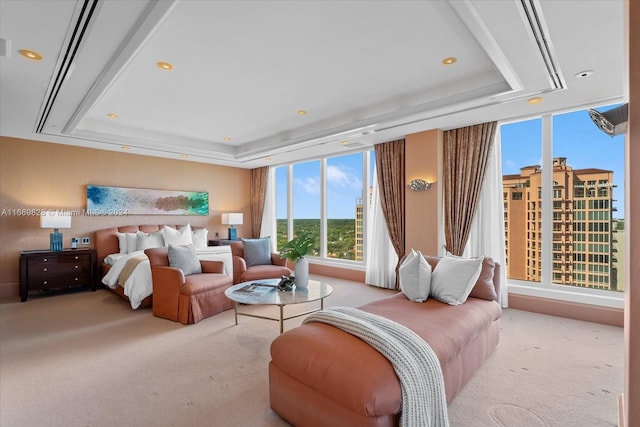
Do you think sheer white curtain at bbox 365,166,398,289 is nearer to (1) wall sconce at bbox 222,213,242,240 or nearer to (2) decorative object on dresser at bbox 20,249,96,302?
(1) wall sconce at bbox 222,213,242,240

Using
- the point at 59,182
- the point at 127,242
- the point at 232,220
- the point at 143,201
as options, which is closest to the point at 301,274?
the point at 127,242

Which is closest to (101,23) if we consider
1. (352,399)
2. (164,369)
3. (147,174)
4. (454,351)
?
(164,369)

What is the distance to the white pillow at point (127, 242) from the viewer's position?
5.59 metres

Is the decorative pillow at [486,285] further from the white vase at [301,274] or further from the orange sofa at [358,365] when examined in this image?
the white vase at [301,274]

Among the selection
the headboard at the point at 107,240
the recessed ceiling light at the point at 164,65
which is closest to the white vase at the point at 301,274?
the recessed ceiling light at the point at 164,65

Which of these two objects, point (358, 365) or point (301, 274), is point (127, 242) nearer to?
point (301, 274)

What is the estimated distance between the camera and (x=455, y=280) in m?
2.80

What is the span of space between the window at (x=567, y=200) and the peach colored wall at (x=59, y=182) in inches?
246

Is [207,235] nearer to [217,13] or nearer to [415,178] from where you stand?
[415,178]

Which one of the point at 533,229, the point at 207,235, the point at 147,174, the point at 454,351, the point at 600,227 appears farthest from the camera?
the point at 207,235

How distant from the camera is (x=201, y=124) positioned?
16.2ft

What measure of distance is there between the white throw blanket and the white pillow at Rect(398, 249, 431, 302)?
2.93ft

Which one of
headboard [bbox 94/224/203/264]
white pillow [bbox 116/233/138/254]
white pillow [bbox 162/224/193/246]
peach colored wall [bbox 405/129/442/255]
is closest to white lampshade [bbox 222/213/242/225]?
white pillow [bbox 162/224/193/246]

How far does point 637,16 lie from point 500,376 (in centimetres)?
243
